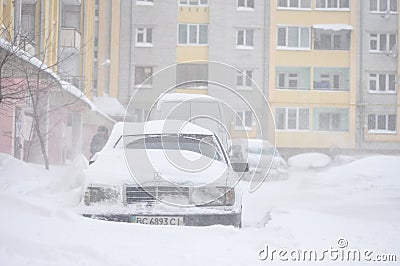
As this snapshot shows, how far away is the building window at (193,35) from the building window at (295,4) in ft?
14.9

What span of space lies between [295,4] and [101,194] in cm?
2631

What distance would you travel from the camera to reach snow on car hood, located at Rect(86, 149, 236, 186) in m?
5.07

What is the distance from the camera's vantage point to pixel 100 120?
23109 mm

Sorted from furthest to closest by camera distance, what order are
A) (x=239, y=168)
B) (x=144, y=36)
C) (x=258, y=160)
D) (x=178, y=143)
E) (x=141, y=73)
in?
1. (x=144, y=36)
2. (x=141, y=73)
3. (x=258, y=160)
4. (x=178, y=143)
5. (x=239, y=168)

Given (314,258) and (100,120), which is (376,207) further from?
(100,120)

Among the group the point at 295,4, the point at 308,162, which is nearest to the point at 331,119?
the point at 295,4

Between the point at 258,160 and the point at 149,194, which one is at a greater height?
the point at 149,194

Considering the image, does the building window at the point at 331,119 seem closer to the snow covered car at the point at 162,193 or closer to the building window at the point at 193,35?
the building window at the point at 193,35

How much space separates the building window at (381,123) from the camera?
1143 inches

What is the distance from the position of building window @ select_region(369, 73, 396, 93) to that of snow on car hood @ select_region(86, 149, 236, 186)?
25421 mm

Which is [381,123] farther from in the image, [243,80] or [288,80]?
[243,80]

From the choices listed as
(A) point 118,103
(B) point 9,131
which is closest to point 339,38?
(A) point 118,103

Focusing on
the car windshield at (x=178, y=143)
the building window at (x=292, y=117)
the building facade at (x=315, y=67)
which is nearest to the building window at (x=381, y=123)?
the building facade at (x=315, y=67)

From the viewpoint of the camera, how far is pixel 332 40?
1155 inches
